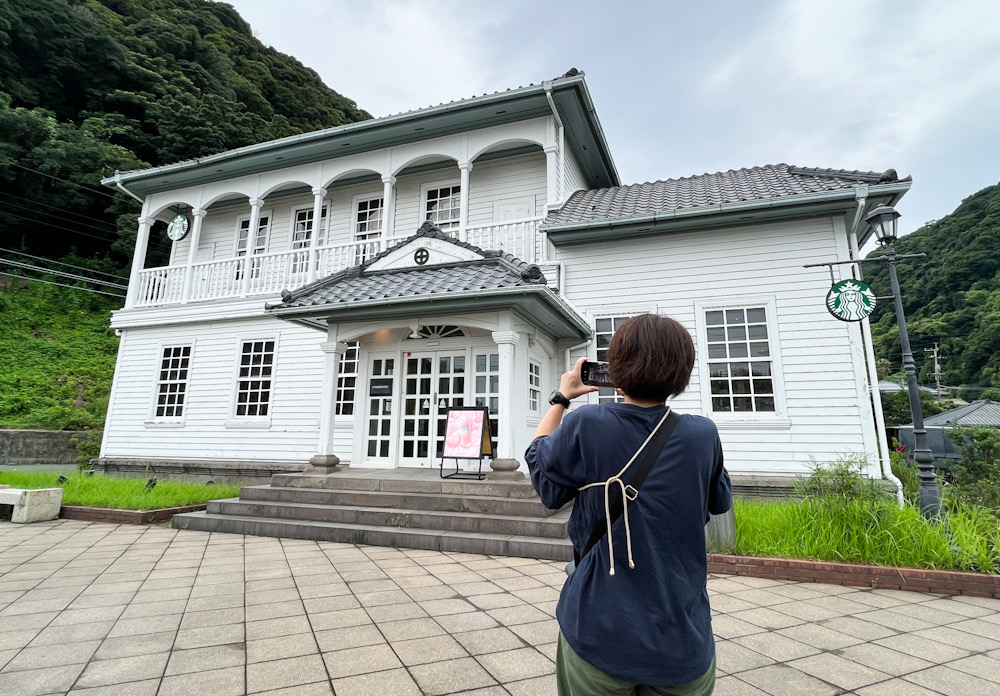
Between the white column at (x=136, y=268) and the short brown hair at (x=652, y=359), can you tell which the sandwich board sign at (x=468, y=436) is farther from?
the white column at (x=136, y=268)

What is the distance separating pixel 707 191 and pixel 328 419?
8.06 m

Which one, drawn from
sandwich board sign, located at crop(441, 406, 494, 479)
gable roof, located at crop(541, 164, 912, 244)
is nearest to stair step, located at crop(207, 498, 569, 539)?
sandwich board sign, located at crop(441, 406, 494, 479)

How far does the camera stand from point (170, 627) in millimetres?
3229

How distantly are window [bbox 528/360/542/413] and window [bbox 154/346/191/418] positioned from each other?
29.1 ft

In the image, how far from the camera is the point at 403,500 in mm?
6344

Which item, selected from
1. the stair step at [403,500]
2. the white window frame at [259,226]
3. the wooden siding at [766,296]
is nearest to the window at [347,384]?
the stair step at [403,500]

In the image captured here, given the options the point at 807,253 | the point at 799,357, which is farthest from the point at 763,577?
Answer: the point at 807,253

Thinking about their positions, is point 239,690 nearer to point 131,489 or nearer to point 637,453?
point 637,453

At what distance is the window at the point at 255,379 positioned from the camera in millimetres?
10828

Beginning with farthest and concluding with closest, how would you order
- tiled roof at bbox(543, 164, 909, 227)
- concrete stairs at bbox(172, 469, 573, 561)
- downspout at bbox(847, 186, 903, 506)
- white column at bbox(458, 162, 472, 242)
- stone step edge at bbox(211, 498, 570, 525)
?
white column at bbox(458, 162, 472, 242)
tiled roof at bbox(543, 164, 909, 227)
downspout at bbox(847, 186, 903, 506)
stone step edge at bbox(211, 498, 570, 525)
concrete stairs at bbox(172, 469, 573, 561)

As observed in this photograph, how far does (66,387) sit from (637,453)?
21.5m

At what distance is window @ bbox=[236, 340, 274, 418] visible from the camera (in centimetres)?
1083

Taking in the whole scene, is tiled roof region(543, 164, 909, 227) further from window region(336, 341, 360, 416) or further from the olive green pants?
the olive green pants

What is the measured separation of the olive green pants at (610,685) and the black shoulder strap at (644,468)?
28 cm
